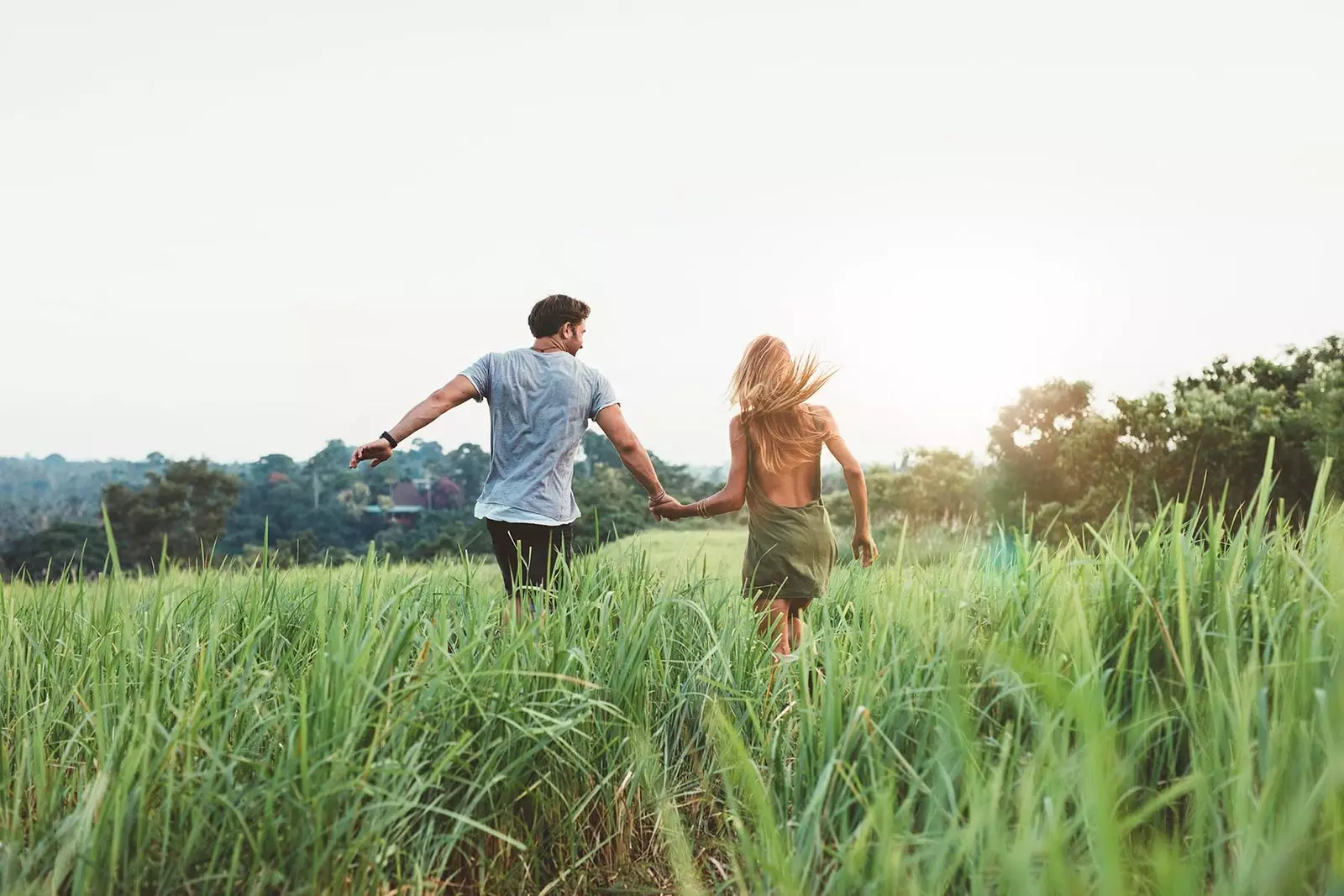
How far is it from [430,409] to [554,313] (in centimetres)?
94

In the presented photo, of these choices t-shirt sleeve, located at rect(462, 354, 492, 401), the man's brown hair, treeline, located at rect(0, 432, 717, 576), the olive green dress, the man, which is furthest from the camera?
treeline, located at rect(0, 432, 717, 576)

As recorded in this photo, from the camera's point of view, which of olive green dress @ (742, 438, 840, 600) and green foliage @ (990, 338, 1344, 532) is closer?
olive green dress @ (742, 438, 840, 600)

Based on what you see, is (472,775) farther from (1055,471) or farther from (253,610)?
(1055,471)

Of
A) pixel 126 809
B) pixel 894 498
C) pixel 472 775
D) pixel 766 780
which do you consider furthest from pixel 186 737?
pixel 894 498

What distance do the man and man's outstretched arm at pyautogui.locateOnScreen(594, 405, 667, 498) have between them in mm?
71

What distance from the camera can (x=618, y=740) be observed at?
9.20ft

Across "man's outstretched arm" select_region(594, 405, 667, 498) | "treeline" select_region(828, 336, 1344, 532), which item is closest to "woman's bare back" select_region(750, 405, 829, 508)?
"man's outstretched arm" select_region(594, 405, 667, 498)

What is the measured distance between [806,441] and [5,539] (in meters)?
66.2

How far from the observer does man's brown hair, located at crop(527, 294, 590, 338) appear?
551 centimetres

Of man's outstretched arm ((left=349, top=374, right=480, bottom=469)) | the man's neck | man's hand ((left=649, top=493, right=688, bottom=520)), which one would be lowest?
man's hand ((left=649, top=493, right=688, bottom=520))

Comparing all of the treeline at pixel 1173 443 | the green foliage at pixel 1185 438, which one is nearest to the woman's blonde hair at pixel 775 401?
the treeline at pixel 1173 443

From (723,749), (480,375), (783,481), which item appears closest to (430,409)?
(480,375)

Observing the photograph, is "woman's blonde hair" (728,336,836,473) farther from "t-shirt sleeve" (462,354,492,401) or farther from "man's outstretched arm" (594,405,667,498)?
"t-shirt sleeve" (462,354,492,401)

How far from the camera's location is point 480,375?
5.41 meters
